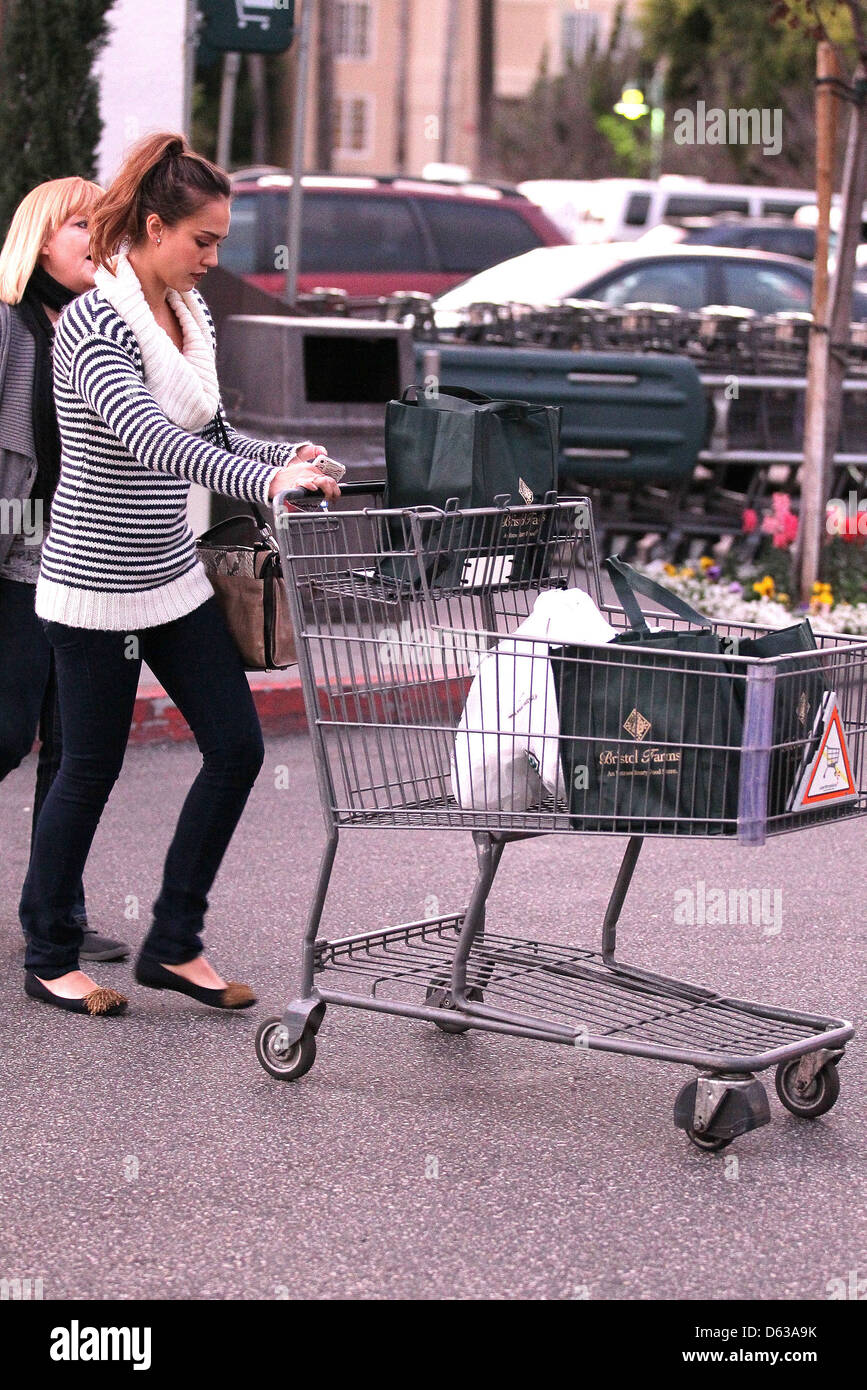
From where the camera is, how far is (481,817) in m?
4.15

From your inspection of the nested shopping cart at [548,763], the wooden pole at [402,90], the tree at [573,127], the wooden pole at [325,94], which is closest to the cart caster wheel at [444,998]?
the nested shopping cart at [548,763]

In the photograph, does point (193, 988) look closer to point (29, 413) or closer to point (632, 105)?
point (29, 413)

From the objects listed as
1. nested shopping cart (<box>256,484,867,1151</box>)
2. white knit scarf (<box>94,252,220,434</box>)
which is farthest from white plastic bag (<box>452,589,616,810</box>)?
white knit scarf (<box>94,252,220,434</box>)

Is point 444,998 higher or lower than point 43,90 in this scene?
lower

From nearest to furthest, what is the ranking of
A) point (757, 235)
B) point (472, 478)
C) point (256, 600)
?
point (472, 478)
point (256, 600)
point (757, 235)

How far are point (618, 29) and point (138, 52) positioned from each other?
40.3 meters

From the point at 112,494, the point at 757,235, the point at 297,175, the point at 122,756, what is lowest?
the point at 122,756

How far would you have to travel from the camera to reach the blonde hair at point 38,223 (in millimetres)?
5004

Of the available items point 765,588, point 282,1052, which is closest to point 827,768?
point 282,1052

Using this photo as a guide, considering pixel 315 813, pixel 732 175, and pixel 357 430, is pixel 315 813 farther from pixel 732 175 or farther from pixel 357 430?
pixel 732 175

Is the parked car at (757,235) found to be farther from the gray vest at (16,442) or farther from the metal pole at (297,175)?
the gray vest at (16,442)

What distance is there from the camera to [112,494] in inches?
177

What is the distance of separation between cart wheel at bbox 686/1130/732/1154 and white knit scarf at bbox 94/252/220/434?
1.95 meters

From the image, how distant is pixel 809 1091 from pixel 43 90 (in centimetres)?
688
